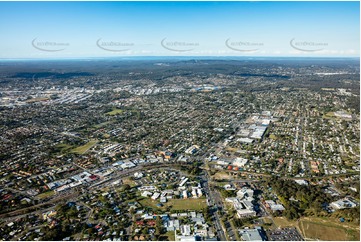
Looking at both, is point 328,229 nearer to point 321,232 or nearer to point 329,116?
point 321,232

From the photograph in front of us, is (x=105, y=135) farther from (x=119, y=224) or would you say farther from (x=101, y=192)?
(x=119, y=224)

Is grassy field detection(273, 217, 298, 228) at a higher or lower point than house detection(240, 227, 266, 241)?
lower

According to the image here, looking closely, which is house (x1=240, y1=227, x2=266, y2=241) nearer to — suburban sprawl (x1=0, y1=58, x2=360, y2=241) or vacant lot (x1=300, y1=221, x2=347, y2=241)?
suburban sprawl (x1=0, y1=58, x2=360, y2=241)

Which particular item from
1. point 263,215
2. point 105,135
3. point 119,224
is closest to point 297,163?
point 263,215

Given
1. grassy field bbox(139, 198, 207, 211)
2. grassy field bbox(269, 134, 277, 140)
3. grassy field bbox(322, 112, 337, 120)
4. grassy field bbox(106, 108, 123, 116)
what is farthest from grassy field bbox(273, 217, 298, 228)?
grassy field bbox(106, 108, 123, 116)

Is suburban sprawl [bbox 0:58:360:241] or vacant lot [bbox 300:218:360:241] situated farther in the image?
suburban sprawl [bbox 0:58:360:241]

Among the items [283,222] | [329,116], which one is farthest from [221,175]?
[329,116]

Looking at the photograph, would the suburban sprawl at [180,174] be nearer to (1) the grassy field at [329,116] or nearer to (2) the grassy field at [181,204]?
(2) the grassy field at [181,204]

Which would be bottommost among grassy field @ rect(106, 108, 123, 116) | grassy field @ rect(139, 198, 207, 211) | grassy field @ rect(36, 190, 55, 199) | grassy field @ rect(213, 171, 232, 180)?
grassy field @ rect(139, 198, 207, 211)
